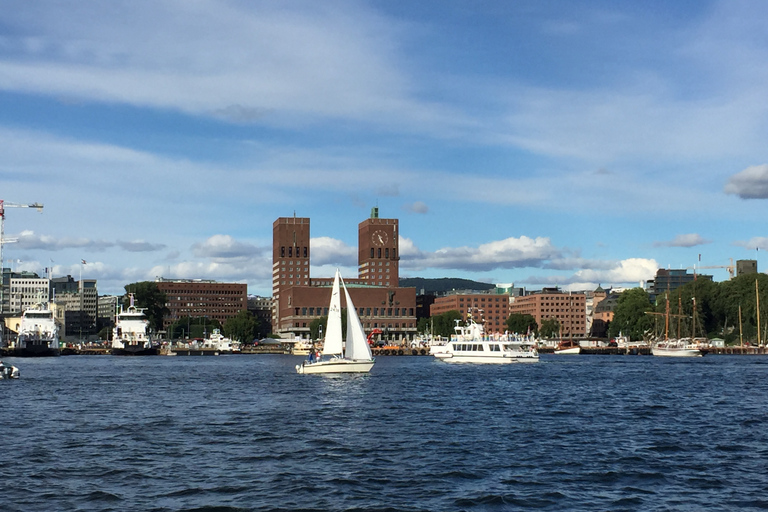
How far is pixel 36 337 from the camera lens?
193500 mm

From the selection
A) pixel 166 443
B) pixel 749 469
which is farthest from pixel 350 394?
pixel 749 469

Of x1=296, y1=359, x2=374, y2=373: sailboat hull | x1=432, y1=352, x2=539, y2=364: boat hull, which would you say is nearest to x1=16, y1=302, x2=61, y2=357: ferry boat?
x1=432, y1=352, x2=539, y2=364: boat hull

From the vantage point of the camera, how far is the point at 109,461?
3491 centimetres

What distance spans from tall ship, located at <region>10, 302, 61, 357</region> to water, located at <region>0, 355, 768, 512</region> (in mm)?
122394

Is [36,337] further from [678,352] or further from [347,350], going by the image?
[678,352]

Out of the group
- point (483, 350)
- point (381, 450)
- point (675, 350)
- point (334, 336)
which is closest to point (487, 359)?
point (483, 350)

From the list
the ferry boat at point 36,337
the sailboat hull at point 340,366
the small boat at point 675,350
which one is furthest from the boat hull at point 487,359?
the ferry boat at point 36,337

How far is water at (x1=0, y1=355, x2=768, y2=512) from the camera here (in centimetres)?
2836

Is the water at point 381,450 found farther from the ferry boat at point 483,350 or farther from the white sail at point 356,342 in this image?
the ferry boat at point 483,350

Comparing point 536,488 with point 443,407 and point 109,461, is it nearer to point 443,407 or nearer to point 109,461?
point 109,461

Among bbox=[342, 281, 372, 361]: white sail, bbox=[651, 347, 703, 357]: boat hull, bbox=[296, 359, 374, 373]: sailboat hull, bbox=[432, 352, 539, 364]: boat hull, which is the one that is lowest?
bbox=[651, 347, 703, 357]: boat hull

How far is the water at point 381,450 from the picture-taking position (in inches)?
1117

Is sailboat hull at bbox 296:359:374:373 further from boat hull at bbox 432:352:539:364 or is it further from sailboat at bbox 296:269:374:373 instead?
boat hull at bbox 432:352:539:364

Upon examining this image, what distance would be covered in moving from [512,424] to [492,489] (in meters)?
18.8
